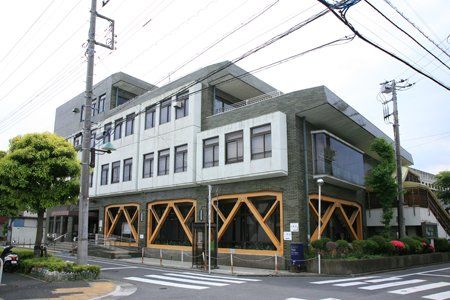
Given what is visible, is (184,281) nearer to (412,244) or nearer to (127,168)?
(412,244)

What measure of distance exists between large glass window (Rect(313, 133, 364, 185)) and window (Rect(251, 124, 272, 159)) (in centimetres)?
299

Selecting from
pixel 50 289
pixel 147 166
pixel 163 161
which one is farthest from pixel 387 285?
pixel 147 166

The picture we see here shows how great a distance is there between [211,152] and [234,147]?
187 centimetres

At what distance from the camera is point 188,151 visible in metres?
27.1

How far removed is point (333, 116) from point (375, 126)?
7462mm

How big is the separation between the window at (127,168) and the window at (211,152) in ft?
28.3

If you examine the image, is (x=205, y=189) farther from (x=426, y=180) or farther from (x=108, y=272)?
(x=426, y=180)

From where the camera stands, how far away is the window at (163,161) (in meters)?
29.0

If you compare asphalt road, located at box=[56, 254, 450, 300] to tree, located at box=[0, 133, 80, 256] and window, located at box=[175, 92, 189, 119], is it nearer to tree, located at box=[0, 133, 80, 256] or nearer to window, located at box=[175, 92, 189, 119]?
tree, located at box=[0, 133, 80, 256]

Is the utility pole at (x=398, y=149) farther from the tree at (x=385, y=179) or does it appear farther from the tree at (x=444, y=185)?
the tree at (x=444, y=185)

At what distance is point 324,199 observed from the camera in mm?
24656

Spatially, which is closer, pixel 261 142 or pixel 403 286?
pixel 403 286

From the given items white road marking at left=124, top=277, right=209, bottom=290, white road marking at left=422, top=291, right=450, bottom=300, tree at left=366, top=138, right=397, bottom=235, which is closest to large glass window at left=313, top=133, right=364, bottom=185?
tree at left=366, top=138, right=397, bottom=235

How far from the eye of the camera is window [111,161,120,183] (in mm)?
33688
